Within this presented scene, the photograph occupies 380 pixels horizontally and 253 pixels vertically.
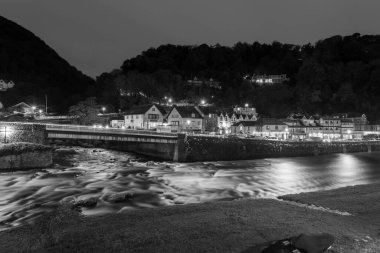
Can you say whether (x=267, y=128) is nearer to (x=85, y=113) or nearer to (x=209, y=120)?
(x=209, y=120)

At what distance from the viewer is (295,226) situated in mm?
14375

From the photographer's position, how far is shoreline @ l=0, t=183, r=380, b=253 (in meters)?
12.2

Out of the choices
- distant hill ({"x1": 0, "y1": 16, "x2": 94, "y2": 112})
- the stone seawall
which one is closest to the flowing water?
the stone seawall

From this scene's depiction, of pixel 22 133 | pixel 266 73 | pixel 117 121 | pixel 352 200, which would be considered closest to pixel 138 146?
pixel 22 133

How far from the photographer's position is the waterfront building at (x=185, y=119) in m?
86.5

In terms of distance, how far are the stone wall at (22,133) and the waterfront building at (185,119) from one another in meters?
44.9

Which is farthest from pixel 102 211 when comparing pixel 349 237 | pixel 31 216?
pixel 349 237

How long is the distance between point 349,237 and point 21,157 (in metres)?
34.6

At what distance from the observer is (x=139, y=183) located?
32281mm

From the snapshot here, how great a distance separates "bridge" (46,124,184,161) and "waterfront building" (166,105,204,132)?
28.6 m

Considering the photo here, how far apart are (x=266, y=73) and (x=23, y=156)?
149 metres

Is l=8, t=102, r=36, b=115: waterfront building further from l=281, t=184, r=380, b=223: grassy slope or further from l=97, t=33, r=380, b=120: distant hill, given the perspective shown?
l=281, t=184, r=380, b=223: grassy slope

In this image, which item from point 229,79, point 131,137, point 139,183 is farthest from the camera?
point 229,79

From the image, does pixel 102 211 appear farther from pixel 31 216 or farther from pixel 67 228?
pixel 67 228
